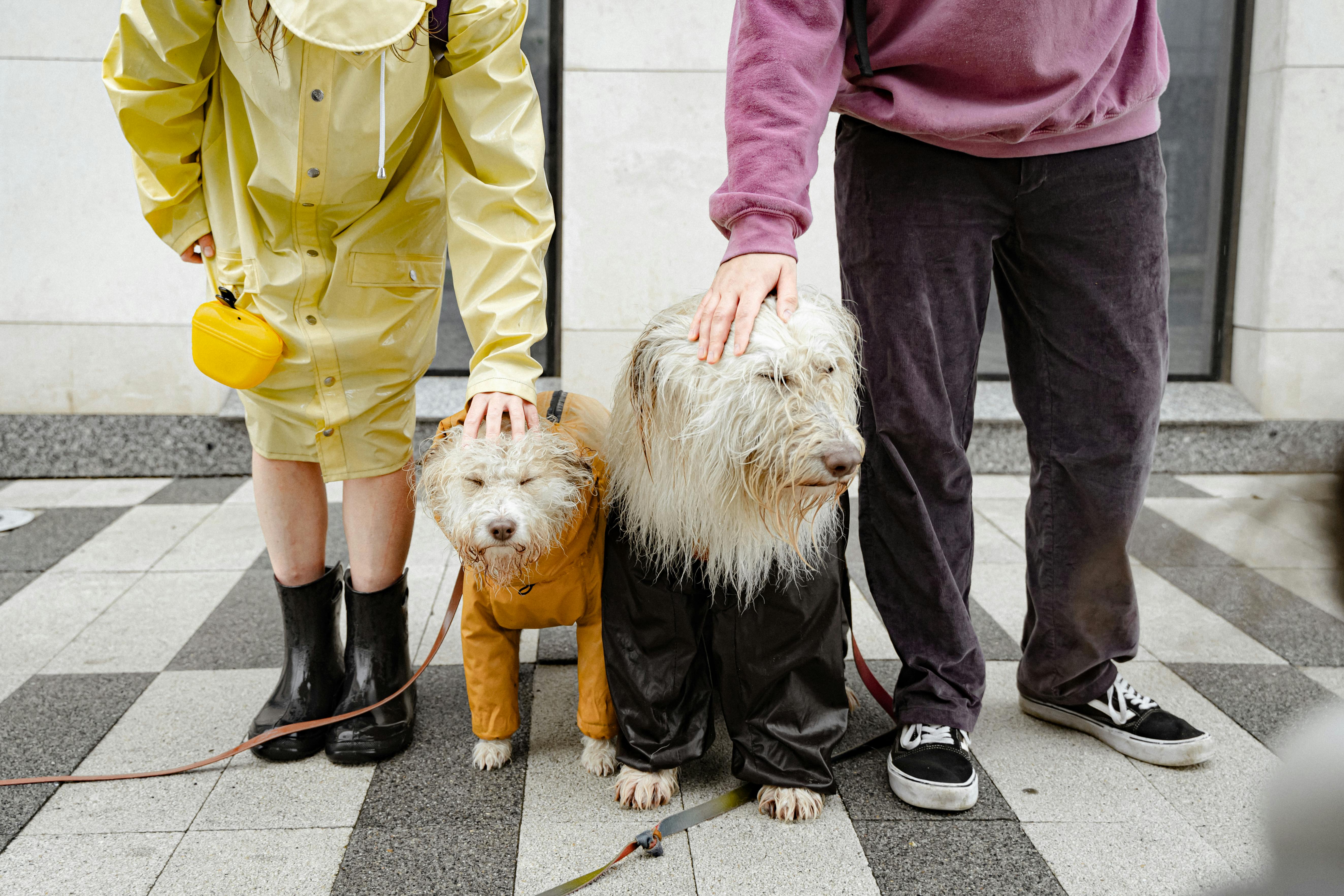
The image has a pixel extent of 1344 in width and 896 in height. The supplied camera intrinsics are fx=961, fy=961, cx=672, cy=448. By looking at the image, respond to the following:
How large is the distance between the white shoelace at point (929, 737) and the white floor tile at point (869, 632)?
0.56 metres

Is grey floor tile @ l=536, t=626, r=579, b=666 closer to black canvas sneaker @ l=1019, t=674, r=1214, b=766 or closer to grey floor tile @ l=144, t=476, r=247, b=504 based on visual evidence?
black canvas sneaker @ l=1019, t=674, r=1214, b=766

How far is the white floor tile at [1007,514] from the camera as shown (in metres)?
4.05

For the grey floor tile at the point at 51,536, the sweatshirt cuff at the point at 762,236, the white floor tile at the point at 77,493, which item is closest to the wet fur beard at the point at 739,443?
the sweatshirt cuff at the point at 762,236

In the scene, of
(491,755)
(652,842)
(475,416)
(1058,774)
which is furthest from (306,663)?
(1058,774)

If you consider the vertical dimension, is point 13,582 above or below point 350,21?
below

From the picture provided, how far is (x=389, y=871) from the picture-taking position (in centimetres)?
185

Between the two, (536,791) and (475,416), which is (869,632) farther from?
(475,416)

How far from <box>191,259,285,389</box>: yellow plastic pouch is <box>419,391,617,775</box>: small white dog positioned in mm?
405

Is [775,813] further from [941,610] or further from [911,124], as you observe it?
[911,124]

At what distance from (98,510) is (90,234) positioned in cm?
146

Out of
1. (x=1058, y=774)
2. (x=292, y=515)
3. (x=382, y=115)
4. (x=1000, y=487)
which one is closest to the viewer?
(x=382, y=115)

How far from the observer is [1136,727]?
2271mm

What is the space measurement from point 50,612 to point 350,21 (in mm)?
2397

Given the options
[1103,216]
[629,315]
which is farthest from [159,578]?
[1103,216]
